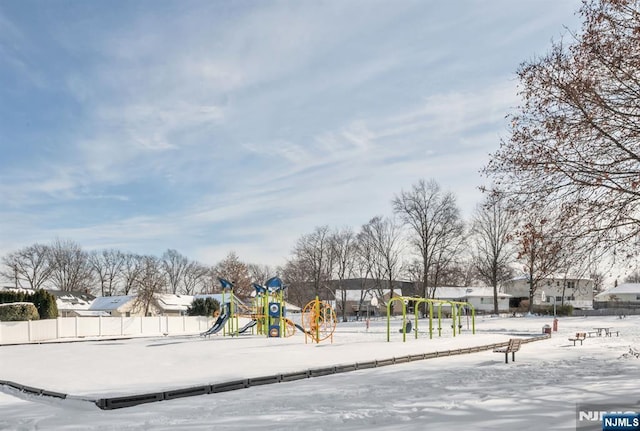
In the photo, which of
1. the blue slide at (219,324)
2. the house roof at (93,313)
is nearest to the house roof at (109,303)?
the house roof at (93,313)

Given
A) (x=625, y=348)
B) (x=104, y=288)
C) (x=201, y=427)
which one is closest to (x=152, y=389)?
(x=201, y=427)

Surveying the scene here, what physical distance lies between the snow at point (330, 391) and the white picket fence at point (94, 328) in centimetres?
1200

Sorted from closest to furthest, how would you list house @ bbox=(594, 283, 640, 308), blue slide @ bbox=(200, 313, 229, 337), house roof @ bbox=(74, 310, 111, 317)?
blue slide @ bbox=(200, 313, 229, 337)
house roof @ bbox=(74, 310, 111, 317)
house @ bbox=(594, 283, 640, 308)

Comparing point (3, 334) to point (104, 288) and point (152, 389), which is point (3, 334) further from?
point (104, 288)

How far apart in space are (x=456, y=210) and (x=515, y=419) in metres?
56.2

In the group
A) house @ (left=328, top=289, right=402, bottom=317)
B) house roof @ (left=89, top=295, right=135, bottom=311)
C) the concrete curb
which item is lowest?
house @ (left=328, top=289, right=402, bottom=317)

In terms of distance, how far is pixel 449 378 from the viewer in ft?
49.8

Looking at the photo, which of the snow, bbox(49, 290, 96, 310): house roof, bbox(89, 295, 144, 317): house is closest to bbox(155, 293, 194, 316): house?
bbox(89, 295, 144, 317): house

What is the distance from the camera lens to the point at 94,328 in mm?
40375

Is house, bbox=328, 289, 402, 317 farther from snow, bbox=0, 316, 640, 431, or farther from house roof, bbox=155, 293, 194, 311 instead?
snow, bbox=0, 316, 640, 431

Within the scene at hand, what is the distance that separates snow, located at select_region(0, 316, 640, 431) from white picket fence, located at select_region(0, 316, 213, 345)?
39.4 ft

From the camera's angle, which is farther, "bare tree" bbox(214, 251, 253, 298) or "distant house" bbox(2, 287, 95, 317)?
"bare tree" bbox(214, 251, 253, 298)

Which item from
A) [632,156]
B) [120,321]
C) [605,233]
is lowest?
[120,321]

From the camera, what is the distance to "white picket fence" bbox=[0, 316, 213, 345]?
33.3 metres
